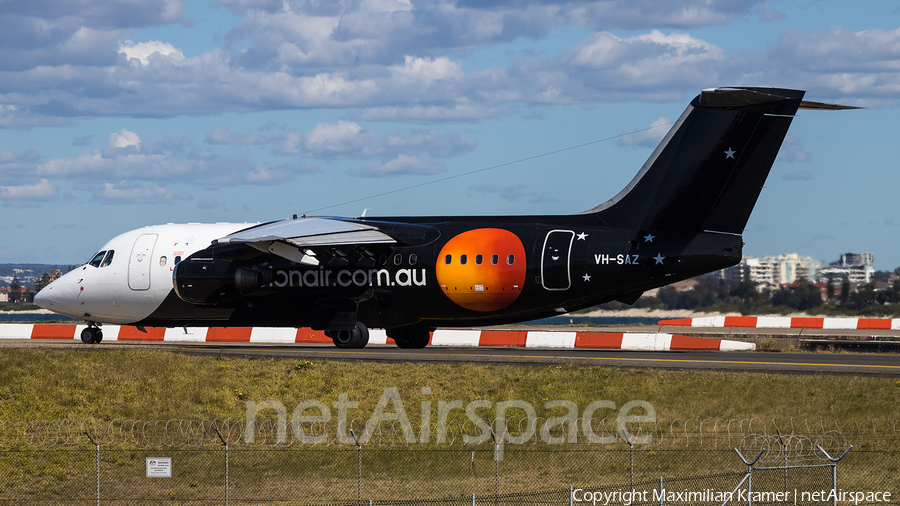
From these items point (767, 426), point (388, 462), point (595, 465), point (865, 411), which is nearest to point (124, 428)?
point (388, 462)

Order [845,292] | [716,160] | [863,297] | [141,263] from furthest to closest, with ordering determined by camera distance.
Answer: [845,292] → [863,297] → [141,263] → [716,160]

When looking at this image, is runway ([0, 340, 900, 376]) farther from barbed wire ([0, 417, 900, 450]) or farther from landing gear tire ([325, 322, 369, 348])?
barbed wire ([0, 417, 900, 450])

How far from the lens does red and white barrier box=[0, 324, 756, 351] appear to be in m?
35.5

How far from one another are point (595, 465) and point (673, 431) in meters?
2.35

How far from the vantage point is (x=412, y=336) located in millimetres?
34438

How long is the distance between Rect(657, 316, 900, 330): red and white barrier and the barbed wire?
103 ft

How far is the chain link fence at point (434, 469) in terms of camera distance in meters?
18.0

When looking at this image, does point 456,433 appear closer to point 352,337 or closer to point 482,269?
point 482,269

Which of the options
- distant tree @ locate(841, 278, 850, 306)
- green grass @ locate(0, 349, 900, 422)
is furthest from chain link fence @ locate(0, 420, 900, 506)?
distant tree @ locate(841, 278, 850, 306)

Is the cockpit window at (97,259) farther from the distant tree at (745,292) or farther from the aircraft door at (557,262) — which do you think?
the distant tree at (745,292)

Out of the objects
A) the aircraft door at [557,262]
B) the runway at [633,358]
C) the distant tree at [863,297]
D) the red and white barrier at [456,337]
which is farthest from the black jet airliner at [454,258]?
the distant tree at [863,297]

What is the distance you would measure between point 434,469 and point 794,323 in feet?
123

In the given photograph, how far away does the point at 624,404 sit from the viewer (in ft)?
76.4

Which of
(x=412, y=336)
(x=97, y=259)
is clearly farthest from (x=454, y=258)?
(x=97, y=259)
